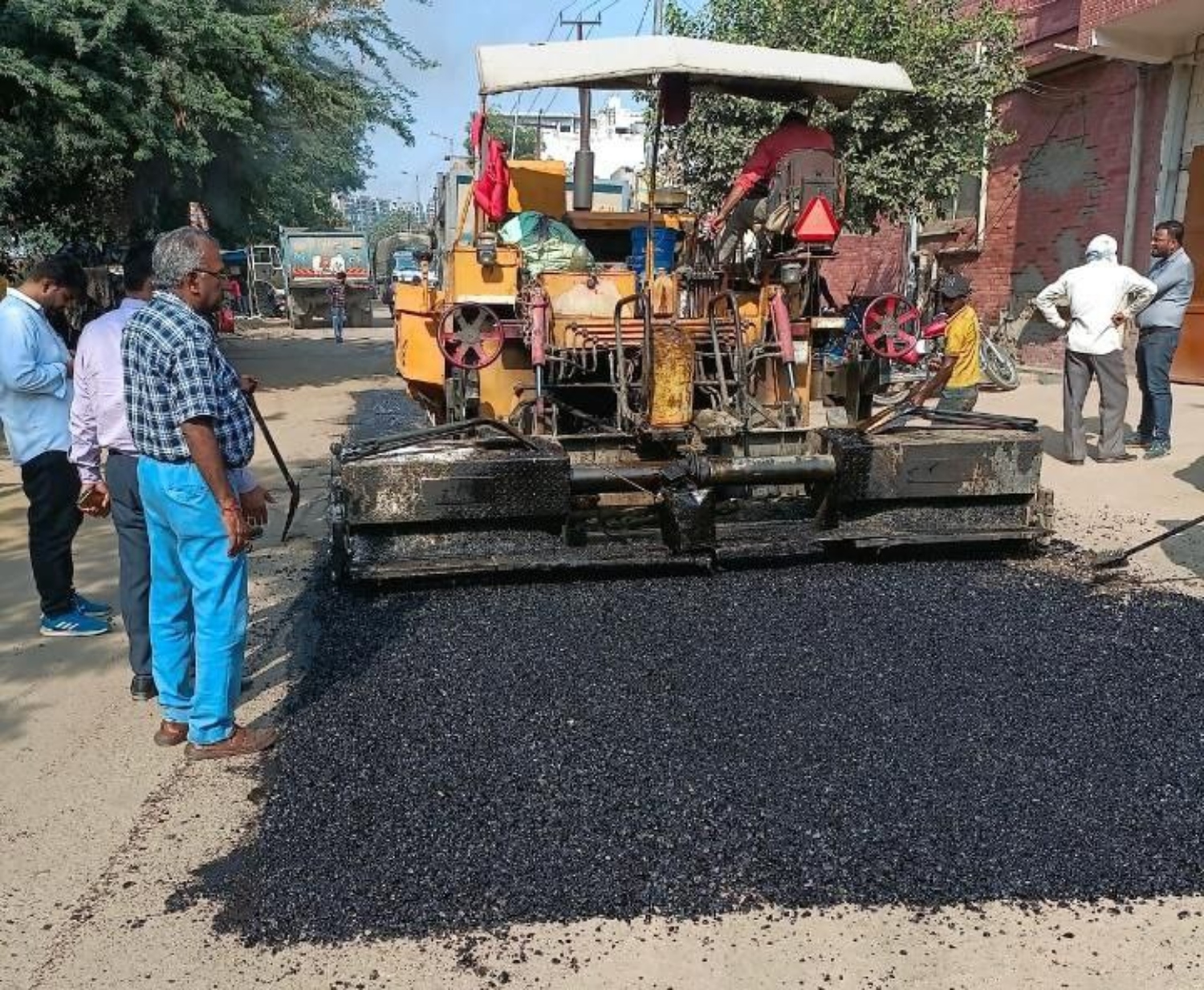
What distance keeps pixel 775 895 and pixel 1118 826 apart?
3.16 ft

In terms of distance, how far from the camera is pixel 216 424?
301cm

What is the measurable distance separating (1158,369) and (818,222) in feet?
11.7

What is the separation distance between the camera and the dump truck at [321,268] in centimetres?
2794

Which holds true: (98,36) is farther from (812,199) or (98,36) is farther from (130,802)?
(130,802)

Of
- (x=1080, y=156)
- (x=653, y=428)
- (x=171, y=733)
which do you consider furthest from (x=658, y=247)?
(x=1080, y=156)

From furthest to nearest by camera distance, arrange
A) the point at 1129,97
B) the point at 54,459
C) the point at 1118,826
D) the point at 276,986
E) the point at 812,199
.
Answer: the point at 1129,97 < the point at 812,199 < the point at 54,459 < the point at 1118,826 < the point at 276,986

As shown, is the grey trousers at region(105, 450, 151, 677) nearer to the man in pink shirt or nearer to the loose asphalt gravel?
the man in pink shirt

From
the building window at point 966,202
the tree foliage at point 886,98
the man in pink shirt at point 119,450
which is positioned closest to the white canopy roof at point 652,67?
the man in pink shirt at point 119,450

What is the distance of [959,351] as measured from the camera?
254 inches

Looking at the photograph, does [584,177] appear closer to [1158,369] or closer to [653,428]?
[653,428]

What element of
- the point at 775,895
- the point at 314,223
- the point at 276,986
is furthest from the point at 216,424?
the point at 314,223

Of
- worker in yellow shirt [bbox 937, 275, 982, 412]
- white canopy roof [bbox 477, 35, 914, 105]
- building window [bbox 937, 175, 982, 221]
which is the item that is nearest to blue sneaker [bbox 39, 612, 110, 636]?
white canopy roof [bbox 477, 35, 914, 105]

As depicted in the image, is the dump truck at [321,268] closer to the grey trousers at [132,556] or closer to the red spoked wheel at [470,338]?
the red spoked wheel at [470,338]

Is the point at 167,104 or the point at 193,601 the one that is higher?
the point at 167,104
